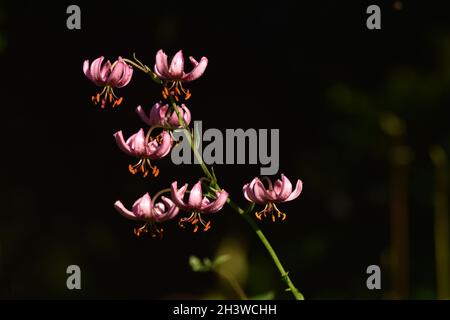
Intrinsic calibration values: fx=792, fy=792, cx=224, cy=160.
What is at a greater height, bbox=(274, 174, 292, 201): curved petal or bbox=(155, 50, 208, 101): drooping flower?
bbox=(155, 50, 208, 101): drooping flower

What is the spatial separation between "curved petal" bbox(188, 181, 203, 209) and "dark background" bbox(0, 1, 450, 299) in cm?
192

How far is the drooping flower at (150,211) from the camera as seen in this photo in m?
1.90

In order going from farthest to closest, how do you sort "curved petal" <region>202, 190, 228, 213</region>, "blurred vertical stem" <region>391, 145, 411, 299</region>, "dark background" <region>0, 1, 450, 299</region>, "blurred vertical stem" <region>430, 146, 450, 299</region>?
1. "dark background" <region>0, 1, 450, 299</region>
2. "blurred vertical stem" <region>430, 146, 450, 299</region>
3. "blurred vertical stem" <region>391, 145, 411, 299</region>
4. "curved petal" <region>202, 190, 228, 213</region>

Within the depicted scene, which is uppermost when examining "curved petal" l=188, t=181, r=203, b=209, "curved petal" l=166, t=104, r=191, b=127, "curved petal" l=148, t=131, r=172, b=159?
"curved petal" l=166, t=104, r=191, b=127

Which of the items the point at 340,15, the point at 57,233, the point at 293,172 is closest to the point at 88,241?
the point at 57,233

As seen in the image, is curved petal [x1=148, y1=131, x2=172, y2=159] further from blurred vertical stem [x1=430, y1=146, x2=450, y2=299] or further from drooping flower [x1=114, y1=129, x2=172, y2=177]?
blurred vertical stem [x1=430, y1=146, x2=450, y2=299]

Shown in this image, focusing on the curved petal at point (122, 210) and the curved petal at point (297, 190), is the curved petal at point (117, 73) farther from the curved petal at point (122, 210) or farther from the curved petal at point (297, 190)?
the curved petal at point (297, 190)

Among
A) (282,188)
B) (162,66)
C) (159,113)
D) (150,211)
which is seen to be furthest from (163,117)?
(282,188)

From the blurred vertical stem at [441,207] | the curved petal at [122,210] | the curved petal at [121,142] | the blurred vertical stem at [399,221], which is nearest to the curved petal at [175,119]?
the curved petal at [121,142]

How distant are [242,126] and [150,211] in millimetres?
1977

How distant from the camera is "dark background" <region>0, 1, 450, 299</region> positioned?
3828 millimetres

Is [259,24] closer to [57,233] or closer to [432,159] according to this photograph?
[432,159]

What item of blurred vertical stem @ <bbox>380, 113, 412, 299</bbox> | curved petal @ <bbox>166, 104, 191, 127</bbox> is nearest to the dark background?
blurred vertical stem @ <bbox>380, 113, 412, 299</bbox>

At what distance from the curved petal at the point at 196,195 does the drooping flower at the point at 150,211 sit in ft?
0.20
